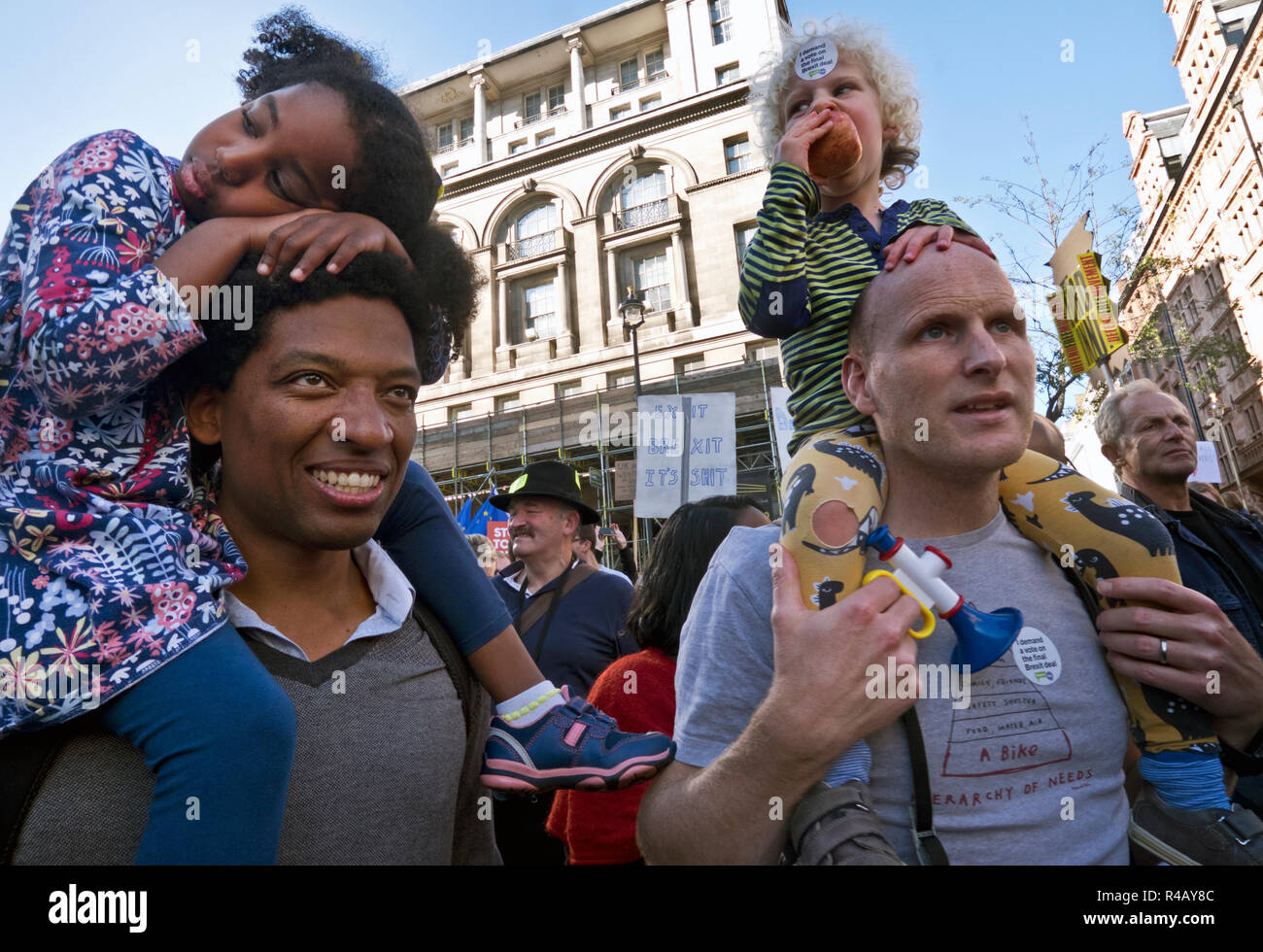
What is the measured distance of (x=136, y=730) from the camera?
1.27 metres

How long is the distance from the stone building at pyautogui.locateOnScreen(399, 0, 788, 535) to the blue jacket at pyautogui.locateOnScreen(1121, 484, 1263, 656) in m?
20.3

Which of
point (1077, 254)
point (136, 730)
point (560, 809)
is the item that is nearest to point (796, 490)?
point (136, 730)

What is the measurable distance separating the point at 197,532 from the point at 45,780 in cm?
47

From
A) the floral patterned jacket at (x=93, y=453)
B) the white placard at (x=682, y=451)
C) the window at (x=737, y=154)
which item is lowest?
the floral patterned jacket at (x=93, y=453)

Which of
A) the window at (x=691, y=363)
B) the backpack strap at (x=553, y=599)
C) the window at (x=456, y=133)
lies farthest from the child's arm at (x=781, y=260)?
the window at (x=456, y=133)

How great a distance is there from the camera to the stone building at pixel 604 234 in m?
26.6

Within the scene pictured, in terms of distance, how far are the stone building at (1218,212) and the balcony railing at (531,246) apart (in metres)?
24.1

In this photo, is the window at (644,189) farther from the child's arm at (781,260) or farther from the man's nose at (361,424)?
the man's nose at (361,424)

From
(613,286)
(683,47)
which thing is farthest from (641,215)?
(683,47)

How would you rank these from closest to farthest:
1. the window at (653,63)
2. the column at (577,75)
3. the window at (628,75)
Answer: the column at (577,75)
the window at (653,63)
the window at (628,75)

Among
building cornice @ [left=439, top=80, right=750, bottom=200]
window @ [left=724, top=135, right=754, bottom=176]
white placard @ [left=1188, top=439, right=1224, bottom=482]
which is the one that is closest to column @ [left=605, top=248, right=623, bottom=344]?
building cornice @ [left=439, top=80, right=750, bottom=200]

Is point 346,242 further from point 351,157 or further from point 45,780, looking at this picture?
point 45,780

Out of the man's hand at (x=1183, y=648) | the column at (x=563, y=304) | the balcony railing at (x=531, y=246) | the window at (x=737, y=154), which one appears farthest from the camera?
the balcony railing at (x=531, y=246)
